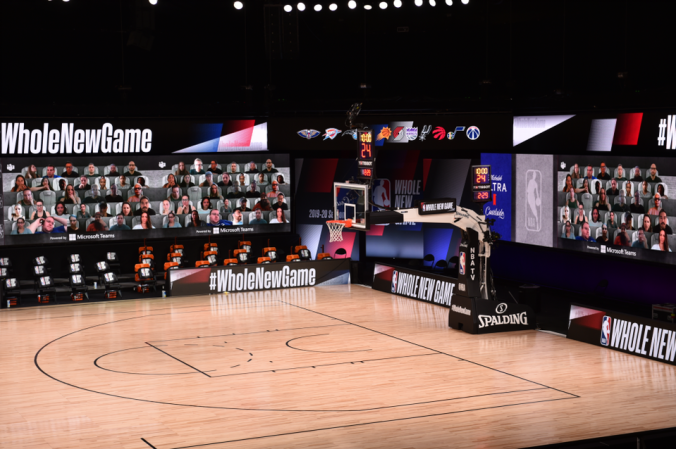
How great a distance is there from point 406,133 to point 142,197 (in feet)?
25.6

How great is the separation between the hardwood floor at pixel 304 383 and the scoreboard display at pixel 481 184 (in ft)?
9.78

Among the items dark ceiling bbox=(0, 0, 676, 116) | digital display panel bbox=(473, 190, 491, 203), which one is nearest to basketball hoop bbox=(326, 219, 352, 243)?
digital display panel bbox=(473, 190, 491, 203)

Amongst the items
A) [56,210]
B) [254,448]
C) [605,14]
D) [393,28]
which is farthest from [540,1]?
[254,448]

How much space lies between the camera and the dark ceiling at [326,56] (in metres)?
23.7

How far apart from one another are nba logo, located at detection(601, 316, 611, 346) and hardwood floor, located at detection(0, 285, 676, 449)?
0.18 metres

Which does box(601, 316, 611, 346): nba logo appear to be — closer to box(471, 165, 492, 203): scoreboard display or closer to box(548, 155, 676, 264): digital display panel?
box(548, 155, 676, 264): digital display panel

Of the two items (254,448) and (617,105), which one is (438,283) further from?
(254,448)

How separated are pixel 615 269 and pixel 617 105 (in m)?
4.46

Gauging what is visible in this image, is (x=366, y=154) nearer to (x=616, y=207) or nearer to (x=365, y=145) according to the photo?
(x=365, y=145)

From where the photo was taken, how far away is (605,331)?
57.2ft

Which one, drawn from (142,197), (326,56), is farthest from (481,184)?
(326,56)

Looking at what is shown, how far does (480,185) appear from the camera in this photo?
752 inches

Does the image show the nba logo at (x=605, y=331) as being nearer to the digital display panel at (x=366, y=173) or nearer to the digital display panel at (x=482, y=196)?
the digital display panel at (x=482, y=196)

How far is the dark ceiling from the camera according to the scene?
23656 mm
